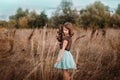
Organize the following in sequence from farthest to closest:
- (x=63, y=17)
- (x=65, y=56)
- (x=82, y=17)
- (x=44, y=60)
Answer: (x=82, y=17), (x=63, y=17), (x=44, y=60), (x=65, y=56)

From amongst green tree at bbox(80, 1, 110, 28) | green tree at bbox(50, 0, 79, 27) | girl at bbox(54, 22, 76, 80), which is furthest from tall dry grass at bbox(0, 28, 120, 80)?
green tree at bbox(80, 1, 110, 28)

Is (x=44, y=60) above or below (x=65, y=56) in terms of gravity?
below

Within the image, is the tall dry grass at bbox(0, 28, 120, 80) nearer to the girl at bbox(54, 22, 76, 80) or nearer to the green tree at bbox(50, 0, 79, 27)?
the girl at bbox(54, 22, 76, 80)

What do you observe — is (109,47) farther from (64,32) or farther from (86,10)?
(86,10)

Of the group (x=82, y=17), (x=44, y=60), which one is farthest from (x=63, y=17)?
(x=44, y=60)

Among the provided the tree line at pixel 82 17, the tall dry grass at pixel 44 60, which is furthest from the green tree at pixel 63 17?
the tall dry grass at pixel 44 60

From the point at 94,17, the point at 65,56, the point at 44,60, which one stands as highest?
the point at 94,17

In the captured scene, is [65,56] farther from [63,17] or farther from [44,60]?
[63,17]

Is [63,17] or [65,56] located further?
[63,17]

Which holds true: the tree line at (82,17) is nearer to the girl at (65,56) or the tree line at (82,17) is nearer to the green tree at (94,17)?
the green tree at (94,17)

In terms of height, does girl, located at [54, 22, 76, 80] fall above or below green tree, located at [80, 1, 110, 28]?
below

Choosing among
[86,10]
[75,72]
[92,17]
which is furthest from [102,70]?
[86,10]

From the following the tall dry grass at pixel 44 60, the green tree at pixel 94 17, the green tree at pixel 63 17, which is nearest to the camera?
the tall dry grass at pixel 44 60

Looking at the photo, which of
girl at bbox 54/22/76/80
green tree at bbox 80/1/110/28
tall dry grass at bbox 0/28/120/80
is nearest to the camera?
girl at bbox 54/22/76/80
